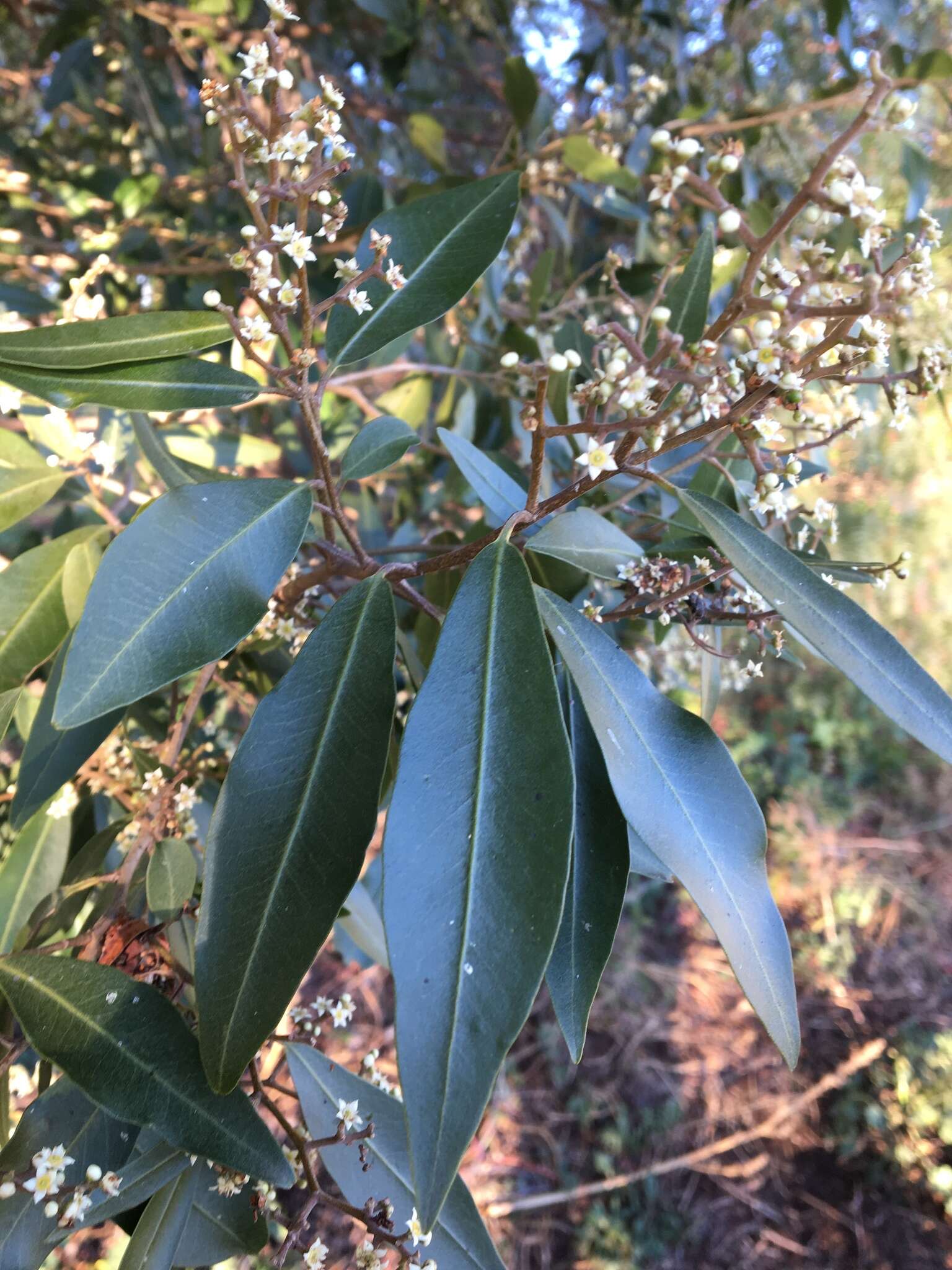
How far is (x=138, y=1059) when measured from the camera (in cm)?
51

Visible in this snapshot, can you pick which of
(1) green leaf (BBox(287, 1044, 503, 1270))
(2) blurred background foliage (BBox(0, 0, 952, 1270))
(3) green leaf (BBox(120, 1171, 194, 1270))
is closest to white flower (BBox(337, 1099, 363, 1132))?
(1) green leaf (BBox(287, 1044, 503, 1270))

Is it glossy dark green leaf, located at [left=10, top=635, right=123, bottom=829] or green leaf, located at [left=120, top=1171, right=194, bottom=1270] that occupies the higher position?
glossy dark green leaf, located at [left=10, top=635, right=123, bottom=829]

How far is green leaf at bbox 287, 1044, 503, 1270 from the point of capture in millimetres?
641

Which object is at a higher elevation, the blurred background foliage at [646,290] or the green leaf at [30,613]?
the blurred background foliage at [646,290]

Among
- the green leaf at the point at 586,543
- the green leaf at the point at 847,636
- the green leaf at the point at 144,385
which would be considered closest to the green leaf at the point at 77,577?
the green leaf at the point at 144,385

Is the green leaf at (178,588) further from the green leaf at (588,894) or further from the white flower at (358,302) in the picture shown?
the green leaf at (588,894)

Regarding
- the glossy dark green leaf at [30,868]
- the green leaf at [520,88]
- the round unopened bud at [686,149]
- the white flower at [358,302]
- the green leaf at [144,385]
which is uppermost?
the green leaf at [520,88]

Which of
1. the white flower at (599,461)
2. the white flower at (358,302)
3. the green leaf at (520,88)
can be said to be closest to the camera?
the white flower at (599,461)

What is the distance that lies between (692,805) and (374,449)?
0.43 m

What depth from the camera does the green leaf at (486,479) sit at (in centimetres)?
66

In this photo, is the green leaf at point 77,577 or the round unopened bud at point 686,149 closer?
the round unopened bud at point 686,149

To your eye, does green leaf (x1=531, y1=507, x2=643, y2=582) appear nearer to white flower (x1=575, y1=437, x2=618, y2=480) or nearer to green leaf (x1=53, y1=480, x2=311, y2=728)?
white flower (x1=575, y1=437, x2=618, y2=480)

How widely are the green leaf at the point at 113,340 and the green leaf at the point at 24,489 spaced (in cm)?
25

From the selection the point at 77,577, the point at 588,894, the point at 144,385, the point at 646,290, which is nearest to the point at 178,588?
the point at 144,385
